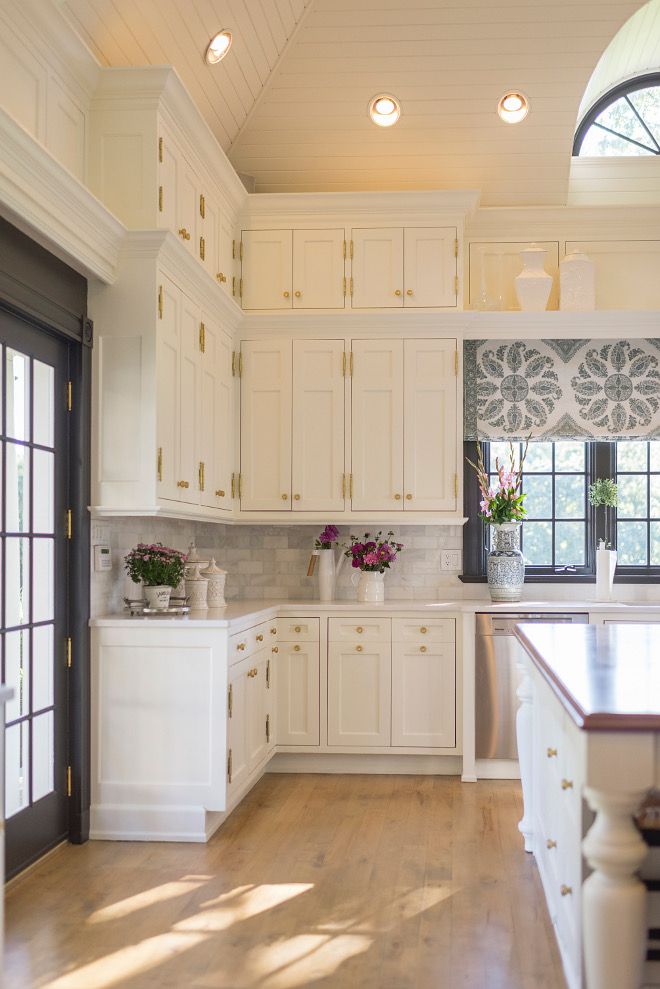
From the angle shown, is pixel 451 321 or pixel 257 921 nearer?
pixel 257 921

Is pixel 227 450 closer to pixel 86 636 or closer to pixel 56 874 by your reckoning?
pixel 86 636

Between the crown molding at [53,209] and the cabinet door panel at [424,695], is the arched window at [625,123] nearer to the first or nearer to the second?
the cabinet door panel at [424,695]

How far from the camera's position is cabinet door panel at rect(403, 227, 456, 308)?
5.83 meters

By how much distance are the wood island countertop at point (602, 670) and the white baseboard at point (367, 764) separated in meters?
1.74

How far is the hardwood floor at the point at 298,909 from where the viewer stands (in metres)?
2.99

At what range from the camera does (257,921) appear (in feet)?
A: 11.1

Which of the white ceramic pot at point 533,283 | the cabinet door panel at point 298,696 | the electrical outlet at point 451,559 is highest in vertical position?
the white ceramic pot at point 533,283

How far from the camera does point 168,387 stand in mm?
4484

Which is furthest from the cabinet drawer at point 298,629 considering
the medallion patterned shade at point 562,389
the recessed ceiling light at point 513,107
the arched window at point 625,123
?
the arched window at point 625,123

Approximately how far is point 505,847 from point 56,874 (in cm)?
173

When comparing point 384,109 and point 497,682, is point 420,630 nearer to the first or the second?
point 497,682

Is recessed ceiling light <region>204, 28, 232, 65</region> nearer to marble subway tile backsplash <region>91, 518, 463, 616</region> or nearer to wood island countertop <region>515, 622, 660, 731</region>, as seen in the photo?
marble subway tile backsplash <region>91, 518, 463, 616</region>

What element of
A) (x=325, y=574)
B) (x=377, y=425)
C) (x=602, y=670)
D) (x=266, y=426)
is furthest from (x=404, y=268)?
(x=602, y=670)

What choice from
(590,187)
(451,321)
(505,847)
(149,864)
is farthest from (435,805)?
(590,187)
